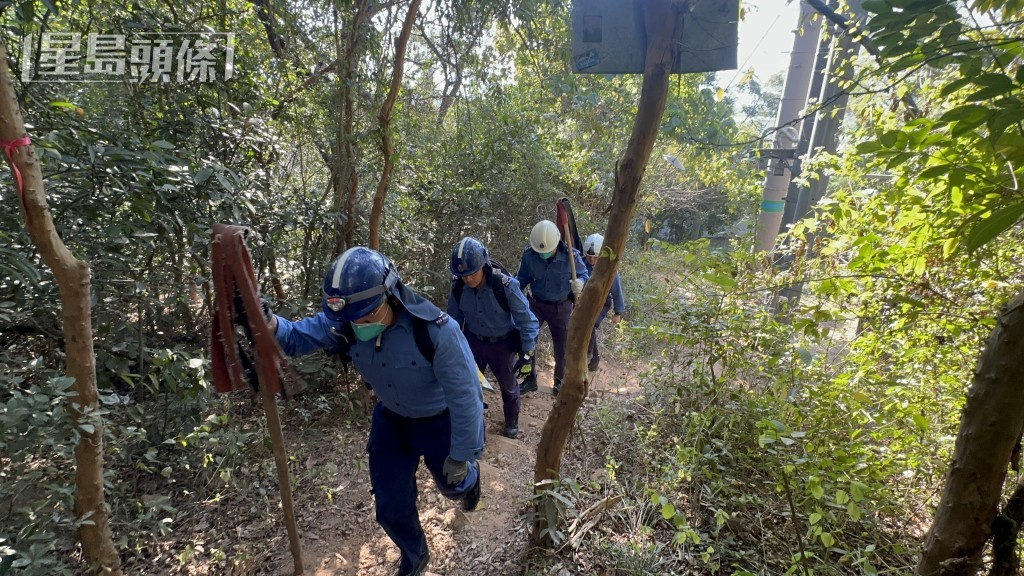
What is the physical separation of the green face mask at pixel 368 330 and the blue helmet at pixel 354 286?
0.10m

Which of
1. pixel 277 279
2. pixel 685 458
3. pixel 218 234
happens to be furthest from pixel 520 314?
pixel 218 234

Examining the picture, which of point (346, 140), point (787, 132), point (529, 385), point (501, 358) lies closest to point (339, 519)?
point (501, 358)

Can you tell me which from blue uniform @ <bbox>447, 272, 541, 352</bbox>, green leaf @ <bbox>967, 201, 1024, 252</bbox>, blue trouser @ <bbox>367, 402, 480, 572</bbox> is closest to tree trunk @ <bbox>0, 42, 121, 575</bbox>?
blue trouser @ <bbox>367, 402, 480, 572</bbox>

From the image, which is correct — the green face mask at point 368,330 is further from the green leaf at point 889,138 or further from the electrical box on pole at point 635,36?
the green leaf at point 889,138

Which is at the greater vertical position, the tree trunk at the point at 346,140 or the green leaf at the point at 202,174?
the tree trunk at the point at 346,140

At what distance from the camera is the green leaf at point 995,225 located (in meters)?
1.04

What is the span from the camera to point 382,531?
10.6 ft

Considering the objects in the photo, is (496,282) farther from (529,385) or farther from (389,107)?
(389,107)

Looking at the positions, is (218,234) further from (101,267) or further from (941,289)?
(941,289)

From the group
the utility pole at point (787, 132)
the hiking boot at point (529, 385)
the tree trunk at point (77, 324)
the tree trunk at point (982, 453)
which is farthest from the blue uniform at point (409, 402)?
the utility pole at point (787, 132)

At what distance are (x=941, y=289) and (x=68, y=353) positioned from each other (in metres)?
4.54

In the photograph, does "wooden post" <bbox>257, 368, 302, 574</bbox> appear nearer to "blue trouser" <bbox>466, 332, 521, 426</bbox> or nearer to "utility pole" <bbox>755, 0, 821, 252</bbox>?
"blue trouser" <bbox>466, 332, 521, 426</bbox>

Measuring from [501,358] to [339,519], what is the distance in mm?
1833

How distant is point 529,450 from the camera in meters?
4.33
